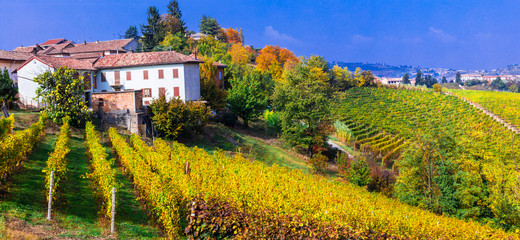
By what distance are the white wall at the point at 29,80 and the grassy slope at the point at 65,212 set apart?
17.6 m

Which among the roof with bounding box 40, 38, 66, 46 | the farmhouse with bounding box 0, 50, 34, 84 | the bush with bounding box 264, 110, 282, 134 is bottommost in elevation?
the bush with bounding box 264, 110, 282, 134

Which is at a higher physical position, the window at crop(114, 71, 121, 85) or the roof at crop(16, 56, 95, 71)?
the roof at crop(16, 56, 95, 71)

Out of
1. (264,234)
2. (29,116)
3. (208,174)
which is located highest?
(29,116)

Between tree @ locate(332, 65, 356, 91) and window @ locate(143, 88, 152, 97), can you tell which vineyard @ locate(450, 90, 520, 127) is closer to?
tree @ locate(332, 65, 356, 91)

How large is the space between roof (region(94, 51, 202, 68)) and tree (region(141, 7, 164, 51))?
41.6m

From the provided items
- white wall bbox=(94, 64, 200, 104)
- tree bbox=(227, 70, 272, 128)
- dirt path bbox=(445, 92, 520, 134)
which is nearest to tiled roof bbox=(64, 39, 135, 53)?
white wall bbox=(94, 64, 200, 104)

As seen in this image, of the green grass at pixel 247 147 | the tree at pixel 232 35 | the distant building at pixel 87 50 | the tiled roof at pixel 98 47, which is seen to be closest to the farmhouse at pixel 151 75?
the green grass at pixel 247 147

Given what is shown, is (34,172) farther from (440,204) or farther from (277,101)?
(277,101)

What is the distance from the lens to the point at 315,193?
11875 millimetres

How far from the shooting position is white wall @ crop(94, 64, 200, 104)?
116 ft

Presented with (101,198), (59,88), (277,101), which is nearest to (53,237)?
(101,198)

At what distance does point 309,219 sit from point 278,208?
1.00 metres

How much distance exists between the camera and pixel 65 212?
10797mm

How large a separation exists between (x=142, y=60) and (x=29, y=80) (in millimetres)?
10080
